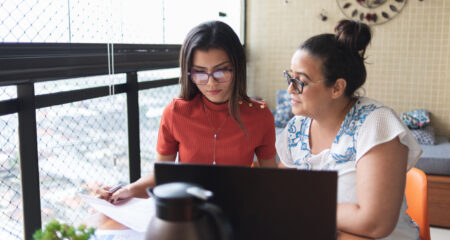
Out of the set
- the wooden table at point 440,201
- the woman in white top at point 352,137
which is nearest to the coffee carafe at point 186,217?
the woman in white top at point 352,137

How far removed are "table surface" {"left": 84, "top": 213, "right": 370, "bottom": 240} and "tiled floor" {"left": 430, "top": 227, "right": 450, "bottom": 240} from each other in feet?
6.97

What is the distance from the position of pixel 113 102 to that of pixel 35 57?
779mm

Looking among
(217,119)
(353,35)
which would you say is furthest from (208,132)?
(353,35)

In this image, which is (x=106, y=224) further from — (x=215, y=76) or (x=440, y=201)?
(x=440, y=201)

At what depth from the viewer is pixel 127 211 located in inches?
46.6

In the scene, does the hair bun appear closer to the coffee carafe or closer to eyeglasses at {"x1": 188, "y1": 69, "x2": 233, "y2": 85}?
eyeglasses at {"x1": 188, "y1": 69, "x2": 233, "y2": 85}

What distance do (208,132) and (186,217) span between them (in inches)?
34.7

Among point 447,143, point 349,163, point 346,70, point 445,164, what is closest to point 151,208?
point 349,163

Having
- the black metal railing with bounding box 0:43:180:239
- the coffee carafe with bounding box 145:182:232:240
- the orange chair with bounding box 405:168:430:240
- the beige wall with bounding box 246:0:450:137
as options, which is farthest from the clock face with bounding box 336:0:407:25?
the coffee carafe with bounding box 145:182:232:240

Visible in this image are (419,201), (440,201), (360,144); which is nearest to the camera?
(360,144)

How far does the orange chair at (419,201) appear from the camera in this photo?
4.80 feet

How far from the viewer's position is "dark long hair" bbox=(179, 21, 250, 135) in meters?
1.41

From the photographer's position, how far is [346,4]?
410 centimetres

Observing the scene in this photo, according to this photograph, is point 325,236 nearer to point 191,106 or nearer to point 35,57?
point 191,106
